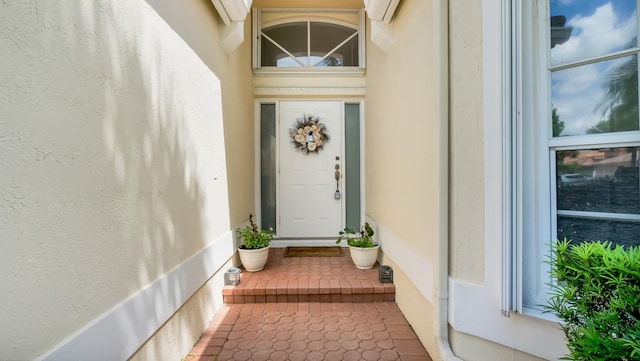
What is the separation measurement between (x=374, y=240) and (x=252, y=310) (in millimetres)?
1534

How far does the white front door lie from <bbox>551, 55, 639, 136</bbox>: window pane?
2.89m

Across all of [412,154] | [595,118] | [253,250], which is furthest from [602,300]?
[253,250]

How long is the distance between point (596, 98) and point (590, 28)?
29 cm

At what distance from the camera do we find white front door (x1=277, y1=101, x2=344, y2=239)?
404 cm

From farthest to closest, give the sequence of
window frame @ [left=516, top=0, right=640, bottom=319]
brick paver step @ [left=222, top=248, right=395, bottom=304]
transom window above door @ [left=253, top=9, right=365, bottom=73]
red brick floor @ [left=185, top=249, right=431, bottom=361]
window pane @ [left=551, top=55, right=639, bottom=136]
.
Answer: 1. transom window above door @ [left=253, top=9, right=365, bottom=73]
2. brick paver step @ [left=222, top=248, right=395, bottom=304]
3. red brick floor @ [left=185, top=249, right=431, bottom=361]
4. window frame @ [left=516, top=0, right=640, bottom=319]
5. window pane @ [left=551, top=55, right=639, bottom=136]

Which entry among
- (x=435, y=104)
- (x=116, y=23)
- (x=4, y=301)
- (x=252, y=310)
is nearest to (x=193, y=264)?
(x=252, y=310)

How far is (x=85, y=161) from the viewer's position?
1.09 metres

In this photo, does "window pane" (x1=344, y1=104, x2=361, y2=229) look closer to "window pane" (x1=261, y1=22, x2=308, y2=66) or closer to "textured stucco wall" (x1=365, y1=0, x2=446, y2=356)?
"textured stucco wall" (x1=365, y1=0, x2=446, y2=356)

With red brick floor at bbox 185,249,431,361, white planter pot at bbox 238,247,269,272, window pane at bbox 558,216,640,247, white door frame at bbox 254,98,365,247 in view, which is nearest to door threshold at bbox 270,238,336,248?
white door frame at bbox 254,98,365,247

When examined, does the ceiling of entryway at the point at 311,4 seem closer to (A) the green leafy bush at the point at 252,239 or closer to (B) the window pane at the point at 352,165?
(B) the window pane at the point at 352,165

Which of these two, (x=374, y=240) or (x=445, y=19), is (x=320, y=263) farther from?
(x=445, y=19)

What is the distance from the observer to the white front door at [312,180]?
4.04 m

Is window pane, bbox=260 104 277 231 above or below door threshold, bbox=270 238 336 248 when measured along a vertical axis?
above

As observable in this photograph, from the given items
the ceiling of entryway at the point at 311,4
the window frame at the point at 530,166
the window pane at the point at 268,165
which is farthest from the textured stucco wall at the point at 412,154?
the window pane at the point at 268,165
